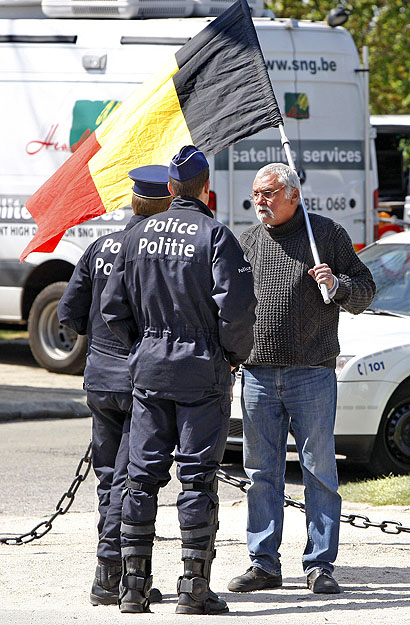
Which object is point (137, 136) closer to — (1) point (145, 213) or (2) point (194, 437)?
(1) point (145, 213)

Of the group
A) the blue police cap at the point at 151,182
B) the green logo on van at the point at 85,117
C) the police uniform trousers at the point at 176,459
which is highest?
Result: the green logo on van at the point at 85,117

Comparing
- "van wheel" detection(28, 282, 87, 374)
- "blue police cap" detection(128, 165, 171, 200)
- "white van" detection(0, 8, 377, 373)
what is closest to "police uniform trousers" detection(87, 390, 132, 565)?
"blue police cap" detection(128, 165, 171, 200)

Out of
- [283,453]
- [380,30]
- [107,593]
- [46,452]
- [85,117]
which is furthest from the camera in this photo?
[380,30]

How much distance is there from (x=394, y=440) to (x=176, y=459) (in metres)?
3.42

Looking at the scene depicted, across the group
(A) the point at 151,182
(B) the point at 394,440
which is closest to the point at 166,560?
(A) the point at 151,182

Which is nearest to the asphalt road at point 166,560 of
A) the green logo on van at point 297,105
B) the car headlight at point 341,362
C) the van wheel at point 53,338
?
the car headlight at point 341,362

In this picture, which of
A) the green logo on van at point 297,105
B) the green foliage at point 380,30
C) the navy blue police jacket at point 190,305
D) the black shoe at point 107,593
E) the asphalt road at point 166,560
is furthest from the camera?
the green foliage at point 380,30

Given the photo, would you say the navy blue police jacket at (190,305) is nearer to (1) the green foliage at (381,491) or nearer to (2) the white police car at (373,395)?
(1) the green foliage at (381,491)

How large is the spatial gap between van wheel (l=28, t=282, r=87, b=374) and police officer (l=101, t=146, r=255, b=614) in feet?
25.7

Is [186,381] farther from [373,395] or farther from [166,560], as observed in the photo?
[373,395]

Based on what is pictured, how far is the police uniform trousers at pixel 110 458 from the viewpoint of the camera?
5.26 m

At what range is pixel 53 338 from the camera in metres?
13.2

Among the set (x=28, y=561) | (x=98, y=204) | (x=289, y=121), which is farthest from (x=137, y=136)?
(x=289, y=121)

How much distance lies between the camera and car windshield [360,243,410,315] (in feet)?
28.6
